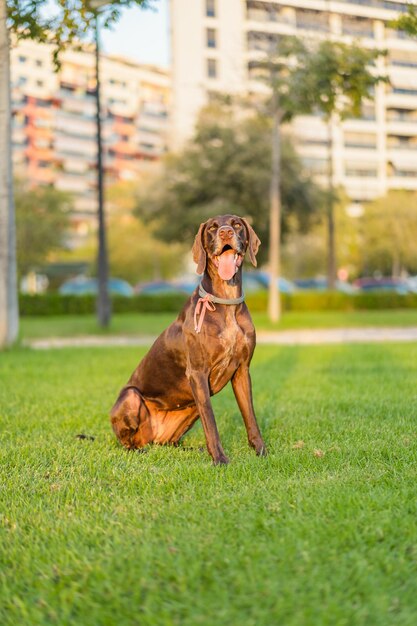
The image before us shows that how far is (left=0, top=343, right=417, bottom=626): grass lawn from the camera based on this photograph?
9.00 ft

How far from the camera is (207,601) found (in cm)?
275

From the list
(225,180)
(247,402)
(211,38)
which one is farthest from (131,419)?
(211,38)

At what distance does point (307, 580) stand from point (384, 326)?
21193 millimetres

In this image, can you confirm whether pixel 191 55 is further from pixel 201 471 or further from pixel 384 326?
pixel 201 471

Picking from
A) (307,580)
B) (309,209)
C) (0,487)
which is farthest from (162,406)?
(309,209)

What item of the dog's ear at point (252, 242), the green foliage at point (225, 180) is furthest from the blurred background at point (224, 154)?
the dog's ear at point (252, 242)

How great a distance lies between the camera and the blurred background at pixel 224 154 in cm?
2495

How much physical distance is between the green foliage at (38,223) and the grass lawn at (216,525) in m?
34.8

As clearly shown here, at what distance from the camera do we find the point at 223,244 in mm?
4617

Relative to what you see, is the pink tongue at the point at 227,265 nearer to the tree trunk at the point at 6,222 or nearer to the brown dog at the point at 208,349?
the brown dog at the point at 208,349

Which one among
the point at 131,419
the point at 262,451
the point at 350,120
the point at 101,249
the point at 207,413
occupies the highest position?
the point at 350,120

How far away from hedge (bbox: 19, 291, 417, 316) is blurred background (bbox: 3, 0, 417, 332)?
344 mm

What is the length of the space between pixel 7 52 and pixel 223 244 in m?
9.53

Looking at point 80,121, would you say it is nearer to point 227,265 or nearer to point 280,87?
point 280,87
